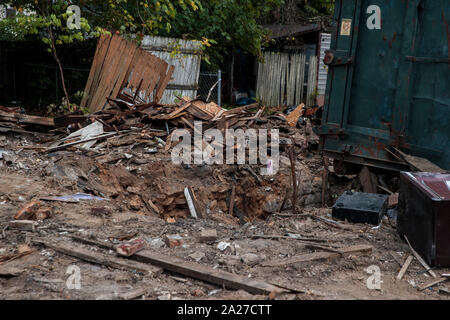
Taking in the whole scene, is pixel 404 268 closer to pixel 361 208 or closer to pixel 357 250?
pixel 357 250

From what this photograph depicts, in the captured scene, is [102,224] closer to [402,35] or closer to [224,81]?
[402,35]

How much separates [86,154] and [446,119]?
244 inches

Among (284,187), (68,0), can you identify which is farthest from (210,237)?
(68,0)

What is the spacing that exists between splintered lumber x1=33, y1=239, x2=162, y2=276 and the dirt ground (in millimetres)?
58

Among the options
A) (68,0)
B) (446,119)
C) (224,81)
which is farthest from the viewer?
(224,81)

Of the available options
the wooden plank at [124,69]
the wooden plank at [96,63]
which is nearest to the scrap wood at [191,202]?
the wooden plank at [124,69]

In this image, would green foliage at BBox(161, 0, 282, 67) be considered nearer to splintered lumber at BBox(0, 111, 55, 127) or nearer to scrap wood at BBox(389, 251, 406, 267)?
splintered lumber at BBox(0, 111, 55, 127)

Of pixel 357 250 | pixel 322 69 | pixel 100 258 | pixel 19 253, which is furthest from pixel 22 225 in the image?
pixel 322 69

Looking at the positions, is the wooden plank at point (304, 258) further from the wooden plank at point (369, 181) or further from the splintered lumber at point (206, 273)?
the wooden plank at point (369, 181)

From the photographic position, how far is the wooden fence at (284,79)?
17.2 metres

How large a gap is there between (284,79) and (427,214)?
13.3m

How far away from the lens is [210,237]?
5.16m

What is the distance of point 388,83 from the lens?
6.72 metres

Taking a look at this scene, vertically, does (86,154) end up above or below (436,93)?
below
